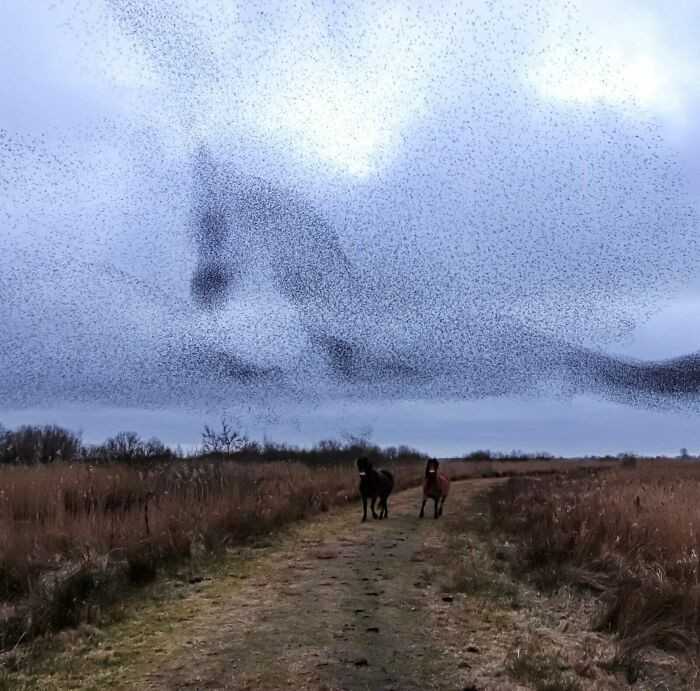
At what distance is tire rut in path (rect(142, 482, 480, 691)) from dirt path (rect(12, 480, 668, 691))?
18 millimetres

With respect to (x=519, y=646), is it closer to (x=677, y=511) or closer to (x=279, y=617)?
(x=279, y=617)

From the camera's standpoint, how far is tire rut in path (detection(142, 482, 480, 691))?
604 cm

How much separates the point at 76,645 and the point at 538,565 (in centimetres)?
680

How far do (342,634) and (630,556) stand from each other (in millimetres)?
5596

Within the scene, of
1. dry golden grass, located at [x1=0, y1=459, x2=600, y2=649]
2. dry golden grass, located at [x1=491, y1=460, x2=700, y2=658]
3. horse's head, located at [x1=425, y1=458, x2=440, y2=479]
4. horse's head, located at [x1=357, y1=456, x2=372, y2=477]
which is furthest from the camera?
horse's head, located at [x1=425, y1=458, x2=440, y2=479]

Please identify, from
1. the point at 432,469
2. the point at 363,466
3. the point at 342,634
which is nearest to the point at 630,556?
the point at 342,634

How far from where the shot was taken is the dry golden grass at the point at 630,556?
7.86 m

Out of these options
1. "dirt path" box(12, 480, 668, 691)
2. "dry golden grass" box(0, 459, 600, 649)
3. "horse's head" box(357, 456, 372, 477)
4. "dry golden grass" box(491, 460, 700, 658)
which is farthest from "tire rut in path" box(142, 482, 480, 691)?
"horse's head" box(357, 456, 372, 477)

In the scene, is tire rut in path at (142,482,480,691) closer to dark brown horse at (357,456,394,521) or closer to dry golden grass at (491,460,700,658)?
dry golden grass at (491,460,700,658)

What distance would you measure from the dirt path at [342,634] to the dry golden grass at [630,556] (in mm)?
529

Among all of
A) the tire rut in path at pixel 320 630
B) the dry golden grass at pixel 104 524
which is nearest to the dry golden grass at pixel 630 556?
the tire rut in path at pixel 320 630

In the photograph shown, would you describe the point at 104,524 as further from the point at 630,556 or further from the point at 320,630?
the point at 630,556

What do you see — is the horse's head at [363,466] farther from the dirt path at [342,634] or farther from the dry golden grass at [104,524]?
the dirt path at [342,634]

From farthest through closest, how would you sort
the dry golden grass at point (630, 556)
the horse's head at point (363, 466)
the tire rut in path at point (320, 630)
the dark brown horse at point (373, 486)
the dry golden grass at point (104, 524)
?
the horse's head at point (363, 466), the dark brown horse at point (373, 486), the dry golden grass at point (104, 524), the dry golden grass at point (630, 556), the tire rut in path at point (320, 630)
